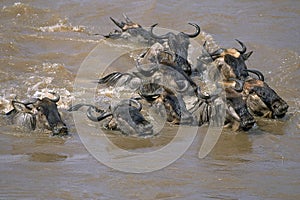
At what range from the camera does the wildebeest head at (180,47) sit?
37.4 ft

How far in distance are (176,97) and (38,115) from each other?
78.1 inches

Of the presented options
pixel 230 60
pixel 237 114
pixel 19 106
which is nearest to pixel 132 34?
pixel 230 60

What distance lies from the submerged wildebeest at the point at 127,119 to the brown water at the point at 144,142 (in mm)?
305

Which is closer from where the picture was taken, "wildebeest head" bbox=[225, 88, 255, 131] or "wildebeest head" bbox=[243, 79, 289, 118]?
"wildebeest head" bbox=[225, 88, 255, 131]

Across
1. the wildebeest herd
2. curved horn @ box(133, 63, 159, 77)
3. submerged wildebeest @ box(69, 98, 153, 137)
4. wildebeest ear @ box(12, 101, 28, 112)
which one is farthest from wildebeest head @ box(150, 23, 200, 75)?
wildebeest ear @ box(12, 101, 28, 112)

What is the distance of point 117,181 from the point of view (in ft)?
23.1

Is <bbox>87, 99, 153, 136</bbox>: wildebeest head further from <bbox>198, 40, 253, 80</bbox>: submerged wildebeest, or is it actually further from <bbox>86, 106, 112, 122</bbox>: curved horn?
<bbox>198, 40, 253, 80</bbox>: submerged wildebeest

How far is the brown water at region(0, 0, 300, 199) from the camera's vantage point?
6.91m

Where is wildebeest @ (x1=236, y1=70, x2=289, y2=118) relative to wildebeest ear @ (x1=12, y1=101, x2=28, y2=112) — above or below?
below

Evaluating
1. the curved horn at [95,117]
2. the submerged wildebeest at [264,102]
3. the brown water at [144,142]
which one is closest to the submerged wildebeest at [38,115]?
the brown water at [144,142]

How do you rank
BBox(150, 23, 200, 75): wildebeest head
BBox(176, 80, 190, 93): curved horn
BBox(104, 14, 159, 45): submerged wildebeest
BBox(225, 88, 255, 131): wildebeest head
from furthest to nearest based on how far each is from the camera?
BBox(104, 14, 159, 45): submerged wildebeest, BBox(150, 23, 200, 75): wildebeest head, BBox(176, 80, 190, 93): curved horn, BBox(225, 88, 255, 131): wildebeest head

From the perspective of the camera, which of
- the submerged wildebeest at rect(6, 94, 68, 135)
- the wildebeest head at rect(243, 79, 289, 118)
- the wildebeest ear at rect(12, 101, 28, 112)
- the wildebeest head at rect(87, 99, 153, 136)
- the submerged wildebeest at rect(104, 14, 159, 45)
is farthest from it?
the submerged wildebeest at rect(104, 14, 159, 45)

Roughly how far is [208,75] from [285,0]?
17.9ft

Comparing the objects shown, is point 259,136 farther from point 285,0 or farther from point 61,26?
point 285,0
